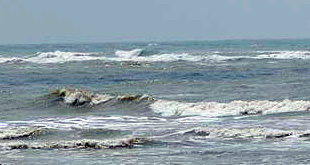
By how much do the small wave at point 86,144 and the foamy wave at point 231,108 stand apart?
5.77 meters

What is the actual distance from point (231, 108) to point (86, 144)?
290 inches

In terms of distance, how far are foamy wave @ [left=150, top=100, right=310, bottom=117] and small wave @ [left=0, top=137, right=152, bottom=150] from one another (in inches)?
227

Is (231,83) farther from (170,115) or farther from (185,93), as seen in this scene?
(170,115)

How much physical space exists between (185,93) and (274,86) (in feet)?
12.1

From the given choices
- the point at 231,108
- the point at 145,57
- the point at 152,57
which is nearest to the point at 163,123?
the point at 231,108

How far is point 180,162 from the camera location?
1402cm

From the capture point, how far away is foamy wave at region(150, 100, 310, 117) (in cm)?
2239

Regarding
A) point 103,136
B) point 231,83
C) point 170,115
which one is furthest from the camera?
point 231,83

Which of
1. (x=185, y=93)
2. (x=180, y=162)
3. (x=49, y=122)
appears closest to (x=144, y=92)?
(x=185, y=93)

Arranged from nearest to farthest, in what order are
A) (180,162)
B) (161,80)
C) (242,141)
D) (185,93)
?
(180,162) → (242,141) → (185,93) → (161,80)

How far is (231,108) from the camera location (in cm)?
2309

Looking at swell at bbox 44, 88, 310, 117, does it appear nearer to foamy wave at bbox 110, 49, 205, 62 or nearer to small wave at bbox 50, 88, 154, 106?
small wave at bbox 50, 88, 154, 106

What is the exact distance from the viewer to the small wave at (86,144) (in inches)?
647

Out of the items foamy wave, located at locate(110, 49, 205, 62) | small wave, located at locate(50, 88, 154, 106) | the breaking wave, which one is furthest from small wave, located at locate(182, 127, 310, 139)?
foamy wave, located at locate(110, 49, 205, 62)
